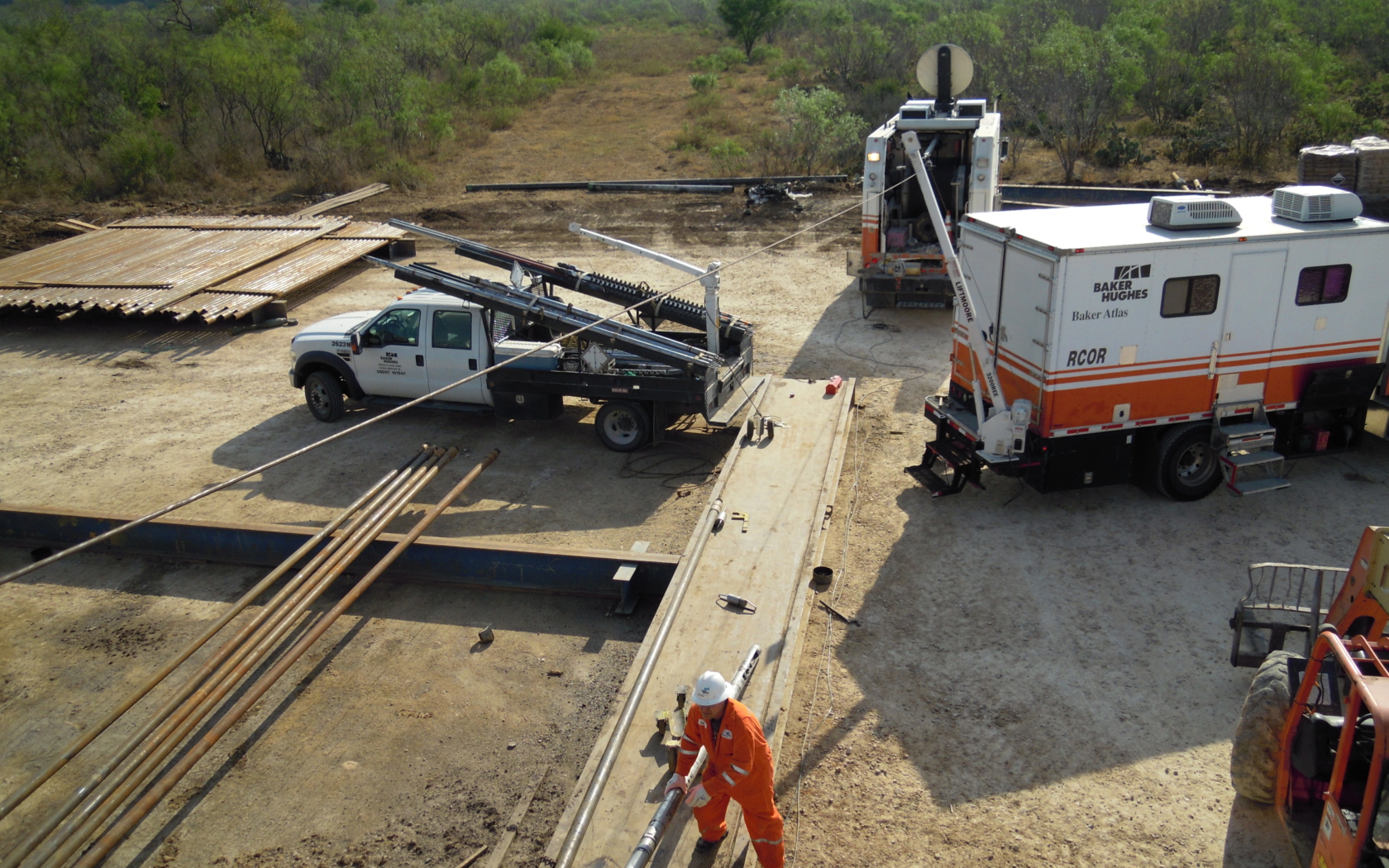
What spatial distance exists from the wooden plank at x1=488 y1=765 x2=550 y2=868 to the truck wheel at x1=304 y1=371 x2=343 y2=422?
24.1 ft

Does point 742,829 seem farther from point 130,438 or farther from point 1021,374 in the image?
point 130,438

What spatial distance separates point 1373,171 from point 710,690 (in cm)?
1130

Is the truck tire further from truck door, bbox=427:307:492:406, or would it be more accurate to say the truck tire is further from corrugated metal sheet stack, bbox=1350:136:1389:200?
truck door, bbox=427:307:492:406

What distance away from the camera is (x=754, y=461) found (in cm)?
1001

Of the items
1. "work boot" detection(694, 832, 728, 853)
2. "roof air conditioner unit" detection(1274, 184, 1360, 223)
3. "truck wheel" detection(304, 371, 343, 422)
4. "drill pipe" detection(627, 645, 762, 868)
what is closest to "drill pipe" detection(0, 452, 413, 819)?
"truck wheel" detection(304, 371, 343, 422)

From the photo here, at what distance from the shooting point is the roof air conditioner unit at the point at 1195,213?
9094mm

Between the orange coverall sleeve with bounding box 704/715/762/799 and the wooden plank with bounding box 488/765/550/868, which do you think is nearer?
the orange coverall sleeve with bounding box 704/715/762/799

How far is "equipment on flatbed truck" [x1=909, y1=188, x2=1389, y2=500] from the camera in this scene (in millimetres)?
8930

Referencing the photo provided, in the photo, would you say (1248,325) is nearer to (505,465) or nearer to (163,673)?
(505,465)

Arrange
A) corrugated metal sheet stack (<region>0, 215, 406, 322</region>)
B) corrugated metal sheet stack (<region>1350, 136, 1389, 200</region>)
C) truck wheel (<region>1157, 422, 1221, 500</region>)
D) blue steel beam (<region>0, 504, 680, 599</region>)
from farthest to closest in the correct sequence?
corrugated metal sheet stack (<region>0, 215, 406, 322</region>) < corrugated metal sheet stack (<region>1350, 136, 1389, 200</region>) < truck wheel (<region>1157, 422, 1221, 500</region>) < blue steel beam (<region>0, 504, 680, 599</region>)

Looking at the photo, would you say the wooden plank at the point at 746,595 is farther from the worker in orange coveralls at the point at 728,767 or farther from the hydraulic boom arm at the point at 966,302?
the hydraulic boom arm at the point at 966,302

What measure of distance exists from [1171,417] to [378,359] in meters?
9.05

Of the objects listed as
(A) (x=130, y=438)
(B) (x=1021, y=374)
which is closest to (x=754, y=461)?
(B) (x=1021, y=374)


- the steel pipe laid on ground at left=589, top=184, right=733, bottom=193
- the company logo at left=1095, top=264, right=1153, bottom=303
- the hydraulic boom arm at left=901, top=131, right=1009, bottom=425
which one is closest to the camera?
the company logo at left=1095, top=264, right=1153, bottom=303
